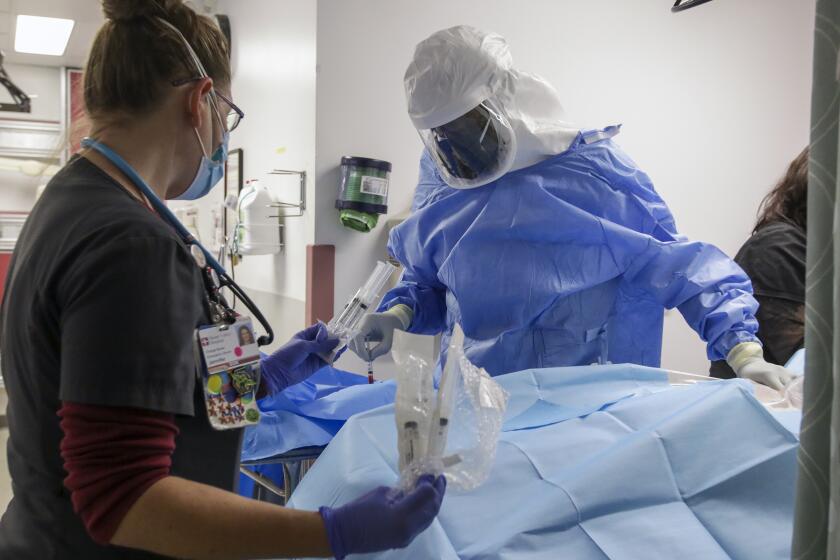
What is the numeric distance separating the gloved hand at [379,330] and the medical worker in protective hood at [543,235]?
18 centimetres

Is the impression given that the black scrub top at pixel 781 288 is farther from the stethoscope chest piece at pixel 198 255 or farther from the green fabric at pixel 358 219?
the stethoscope chest piece at pixel 198 255

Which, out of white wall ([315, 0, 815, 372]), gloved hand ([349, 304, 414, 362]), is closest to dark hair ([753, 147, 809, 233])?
white wall ([315, 0, 815, 372])

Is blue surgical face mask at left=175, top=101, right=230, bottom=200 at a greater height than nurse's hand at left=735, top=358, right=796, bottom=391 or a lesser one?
greater

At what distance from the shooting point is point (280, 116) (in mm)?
3143

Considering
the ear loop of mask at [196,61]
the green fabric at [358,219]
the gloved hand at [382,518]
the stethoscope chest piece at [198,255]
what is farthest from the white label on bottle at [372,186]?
the gloved hand at [382,518]

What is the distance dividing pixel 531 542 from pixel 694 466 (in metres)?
0.30

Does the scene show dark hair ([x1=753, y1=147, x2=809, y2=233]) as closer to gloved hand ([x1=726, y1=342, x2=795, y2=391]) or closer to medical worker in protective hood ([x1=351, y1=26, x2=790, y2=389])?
medical worker in protective hood ([x1=351, y1=26, x2=790, y2=389])

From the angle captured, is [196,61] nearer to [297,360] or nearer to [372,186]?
[297,360]

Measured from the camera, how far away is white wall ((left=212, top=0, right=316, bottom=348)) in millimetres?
2787

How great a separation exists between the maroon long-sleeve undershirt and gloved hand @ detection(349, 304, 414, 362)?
1.16 metres

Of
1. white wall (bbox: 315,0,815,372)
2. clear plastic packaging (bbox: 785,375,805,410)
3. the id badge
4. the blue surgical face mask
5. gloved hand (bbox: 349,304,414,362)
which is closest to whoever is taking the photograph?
the id badge

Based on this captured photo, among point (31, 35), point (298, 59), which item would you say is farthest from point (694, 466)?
point (31, 35)

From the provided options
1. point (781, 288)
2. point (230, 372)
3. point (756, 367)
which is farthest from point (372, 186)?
point (230, 372)

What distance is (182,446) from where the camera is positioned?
841 millimetres
